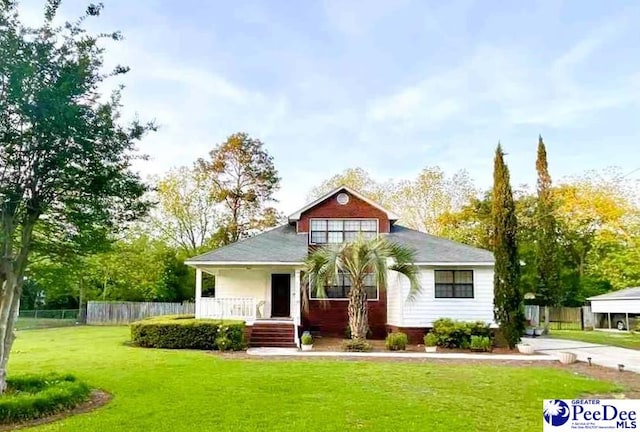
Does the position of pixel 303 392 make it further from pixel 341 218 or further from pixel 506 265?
pixel 341 218

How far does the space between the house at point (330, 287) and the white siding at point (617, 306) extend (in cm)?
1329

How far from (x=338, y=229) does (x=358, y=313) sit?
6.24 m

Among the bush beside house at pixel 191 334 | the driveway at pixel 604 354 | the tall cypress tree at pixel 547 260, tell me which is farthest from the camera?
the tall cypress tree at pixel 547 260

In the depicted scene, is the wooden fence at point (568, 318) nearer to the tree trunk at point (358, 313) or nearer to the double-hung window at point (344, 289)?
the double-hung window at point (344, 289)

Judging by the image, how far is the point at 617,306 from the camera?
90.1ft

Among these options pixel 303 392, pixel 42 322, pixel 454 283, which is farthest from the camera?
pixel 42 322

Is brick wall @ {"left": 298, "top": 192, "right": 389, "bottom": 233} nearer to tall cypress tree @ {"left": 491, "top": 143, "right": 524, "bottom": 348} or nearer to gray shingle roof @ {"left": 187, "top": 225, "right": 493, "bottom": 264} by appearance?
gray shingle roof @ {"left": 187, "top": 225, "right": 493, "bottom": 264}

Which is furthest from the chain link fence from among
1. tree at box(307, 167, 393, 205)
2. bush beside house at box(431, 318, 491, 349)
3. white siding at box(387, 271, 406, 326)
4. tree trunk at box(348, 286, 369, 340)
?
bush beside house at box(431, 318, 491, 349)

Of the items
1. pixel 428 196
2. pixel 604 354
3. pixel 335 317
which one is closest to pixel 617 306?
pixel 604 354

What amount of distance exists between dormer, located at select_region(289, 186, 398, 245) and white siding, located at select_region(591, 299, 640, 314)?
14915mm

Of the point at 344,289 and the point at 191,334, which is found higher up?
the point at 344,289

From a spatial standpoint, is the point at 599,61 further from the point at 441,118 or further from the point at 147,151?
the point at 147,151

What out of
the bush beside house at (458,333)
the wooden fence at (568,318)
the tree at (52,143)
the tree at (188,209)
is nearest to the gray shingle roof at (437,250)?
the bush beside house at (458,333)

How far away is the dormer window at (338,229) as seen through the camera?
21391 millimetres
